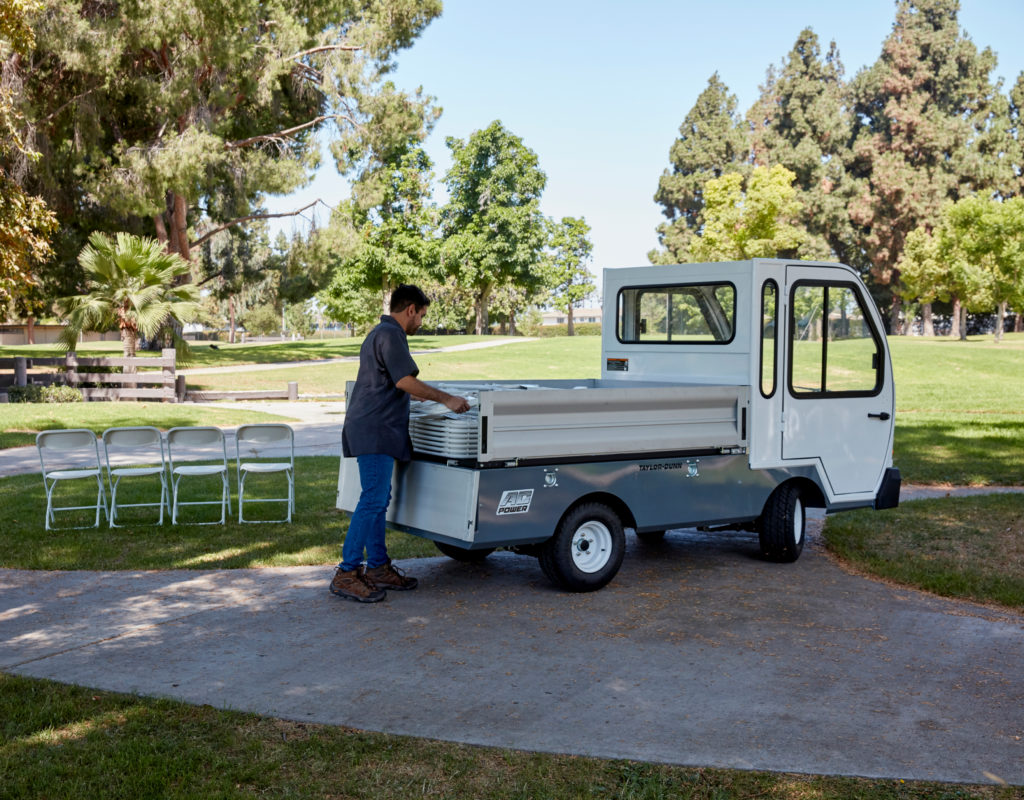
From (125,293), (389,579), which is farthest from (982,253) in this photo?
(389,579)

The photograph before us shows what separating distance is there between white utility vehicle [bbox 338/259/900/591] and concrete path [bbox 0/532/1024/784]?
1.67 ft

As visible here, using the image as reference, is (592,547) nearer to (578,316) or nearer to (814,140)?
(814,140)

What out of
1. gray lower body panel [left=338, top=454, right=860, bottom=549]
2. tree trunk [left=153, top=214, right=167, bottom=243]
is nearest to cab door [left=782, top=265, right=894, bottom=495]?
gray lower body panel [left=338, top=454, right=860, bottom=549]

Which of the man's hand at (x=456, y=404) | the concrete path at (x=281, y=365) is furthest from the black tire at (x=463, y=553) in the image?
the concrete path at (x=281, y=365)

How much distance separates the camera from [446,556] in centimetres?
814

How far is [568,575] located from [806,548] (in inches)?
117

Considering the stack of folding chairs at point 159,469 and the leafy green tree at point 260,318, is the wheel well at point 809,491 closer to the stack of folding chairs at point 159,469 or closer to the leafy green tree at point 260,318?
the stack of folding chairs at point 159,469

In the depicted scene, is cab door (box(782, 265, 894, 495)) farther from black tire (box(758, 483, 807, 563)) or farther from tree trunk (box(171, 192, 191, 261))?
tree trunk (box(171, 192, 191, 261))

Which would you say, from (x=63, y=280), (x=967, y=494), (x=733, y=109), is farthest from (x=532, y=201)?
(x=967, y=494)

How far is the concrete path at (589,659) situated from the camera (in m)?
4.38

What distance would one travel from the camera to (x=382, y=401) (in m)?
6.54

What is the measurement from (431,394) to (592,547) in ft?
5.20

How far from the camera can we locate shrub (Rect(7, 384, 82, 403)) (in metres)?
21.7

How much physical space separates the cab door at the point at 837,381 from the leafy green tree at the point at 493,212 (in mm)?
52753
